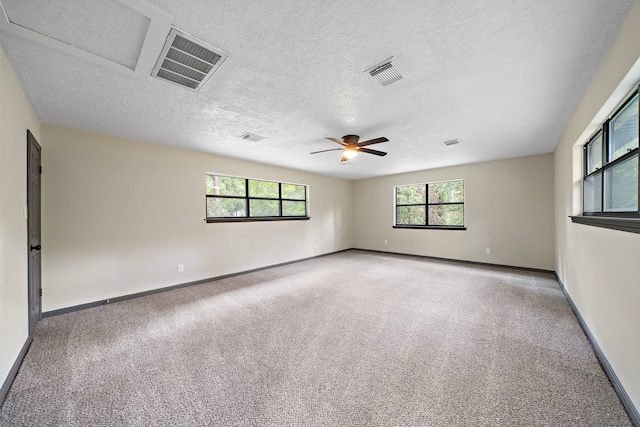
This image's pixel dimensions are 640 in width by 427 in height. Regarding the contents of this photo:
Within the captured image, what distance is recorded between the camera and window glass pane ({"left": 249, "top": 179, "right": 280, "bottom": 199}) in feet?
17.2

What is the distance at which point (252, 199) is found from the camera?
5238mm

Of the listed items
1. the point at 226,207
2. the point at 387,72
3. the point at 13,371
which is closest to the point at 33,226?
the point at 13,371

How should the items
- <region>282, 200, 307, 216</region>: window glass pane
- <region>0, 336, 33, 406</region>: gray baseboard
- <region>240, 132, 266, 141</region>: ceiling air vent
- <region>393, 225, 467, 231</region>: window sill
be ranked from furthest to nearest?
<region>282, 200, 307, 216</region>: window glass pane → <region>393, 225, 467, 231</region>: window sill → <region>240, 132, 266, 141</region>: ceiling air vent → <region>0, 336, 33, 406</region>: gray baseboard

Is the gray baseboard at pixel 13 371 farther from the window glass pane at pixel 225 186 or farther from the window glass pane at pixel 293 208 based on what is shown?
the window glass pane at pixel 293 208

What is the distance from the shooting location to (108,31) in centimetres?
153

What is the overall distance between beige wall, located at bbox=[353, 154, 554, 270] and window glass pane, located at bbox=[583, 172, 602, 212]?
2.35 metres

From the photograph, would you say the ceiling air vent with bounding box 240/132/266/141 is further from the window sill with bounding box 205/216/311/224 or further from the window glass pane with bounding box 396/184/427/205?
the window glass pane with bounding box 396/184/427/205

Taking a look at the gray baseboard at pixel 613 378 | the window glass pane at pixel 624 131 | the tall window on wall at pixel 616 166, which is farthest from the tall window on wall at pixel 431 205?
the window glass pane at pixel 624 131

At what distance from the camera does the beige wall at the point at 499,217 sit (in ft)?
15.5

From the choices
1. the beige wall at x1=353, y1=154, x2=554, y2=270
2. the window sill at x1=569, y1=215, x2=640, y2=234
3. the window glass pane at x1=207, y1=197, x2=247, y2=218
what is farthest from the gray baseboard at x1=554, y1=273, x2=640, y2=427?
the window glass pane at x1=207, y1=197, x2=247, y2=218

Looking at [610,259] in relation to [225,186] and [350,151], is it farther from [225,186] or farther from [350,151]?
[225,186]

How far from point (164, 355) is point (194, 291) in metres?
1.90

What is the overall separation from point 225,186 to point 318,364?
12.8 ft

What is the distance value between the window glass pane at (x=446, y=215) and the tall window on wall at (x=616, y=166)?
3.18m
